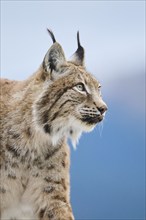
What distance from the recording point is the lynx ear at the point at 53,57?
730cm

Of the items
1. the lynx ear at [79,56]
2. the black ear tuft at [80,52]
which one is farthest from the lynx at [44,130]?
the black ear tuft at [80,52]

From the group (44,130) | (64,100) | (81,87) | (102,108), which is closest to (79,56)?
(81,87)

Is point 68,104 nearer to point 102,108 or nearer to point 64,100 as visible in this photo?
point 64,100

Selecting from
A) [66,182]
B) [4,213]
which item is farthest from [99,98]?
[4,213]

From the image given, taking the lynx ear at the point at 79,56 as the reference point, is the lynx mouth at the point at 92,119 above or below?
below

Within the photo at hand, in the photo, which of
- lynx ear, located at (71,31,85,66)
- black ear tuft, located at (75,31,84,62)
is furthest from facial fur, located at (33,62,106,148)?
black ear tuft, located at (75,31,84,62)

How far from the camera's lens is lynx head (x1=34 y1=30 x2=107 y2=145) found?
24.0 ft

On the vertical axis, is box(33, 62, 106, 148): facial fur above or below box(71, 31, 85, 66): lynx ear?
below

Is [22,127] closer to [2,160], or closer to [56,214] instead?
[2,160]

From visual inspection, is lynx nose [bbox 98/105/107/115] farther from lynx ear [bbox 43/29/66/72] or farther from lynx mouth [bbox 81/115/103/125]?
lynx ear [bbox 43/29/66/72]

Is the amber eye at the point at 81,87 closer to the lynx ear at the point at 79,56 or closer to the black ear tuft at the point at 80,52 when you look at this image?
the lynx ear at the point at 79,56

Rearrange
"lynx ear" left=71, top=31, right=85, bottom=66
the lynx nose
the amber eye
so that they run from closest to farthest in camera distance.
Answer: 1. the lynx nose
2. the amber eye
3. "lynx ear" left=71, top=31, right=85, bottom=66

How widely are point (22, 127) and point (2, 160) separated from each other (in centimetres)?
48

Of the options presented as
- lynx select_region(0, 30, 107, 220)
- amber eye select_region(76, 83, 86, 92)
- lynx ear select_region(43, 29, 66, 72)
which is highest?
lynx ear select_region(43, 29, 66, 72)
